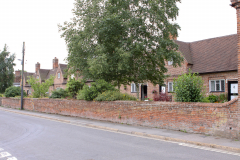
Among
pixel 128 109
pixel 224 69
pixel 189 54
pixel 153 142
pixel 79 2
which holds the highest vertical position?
pixel 79 2

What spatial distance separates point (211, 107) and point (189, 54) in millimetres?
17908

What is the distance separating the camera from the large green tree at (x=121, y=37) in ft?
49.3

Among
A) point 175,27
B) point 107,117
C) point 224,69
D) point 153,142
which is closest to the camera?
point 153,142

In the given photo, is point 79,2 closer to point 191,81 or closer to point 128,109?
point 128,109

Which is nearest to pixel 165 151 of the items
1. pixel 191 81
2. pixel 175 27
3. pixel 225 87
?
pixel 191 81

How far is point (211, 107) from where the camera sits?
31.1 ft

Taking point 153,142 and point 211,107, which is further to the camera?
point 211,107

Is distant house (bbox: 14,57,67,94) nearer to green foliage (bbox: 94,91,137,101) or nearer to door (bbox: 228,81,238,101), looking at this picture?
green foliage (bbox: 94,91,137,101)

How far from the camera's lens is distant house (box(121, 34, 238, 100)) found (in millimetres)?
20844

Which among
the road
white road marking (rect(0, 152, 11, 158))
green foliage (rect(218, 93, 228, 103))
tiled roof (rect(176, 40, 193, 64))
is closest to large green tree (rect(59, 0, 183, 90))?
the road

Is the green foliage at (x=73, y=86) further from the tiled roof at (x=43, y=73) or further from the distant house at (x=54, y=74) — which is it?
the tiled roof at (x=43, y=73)

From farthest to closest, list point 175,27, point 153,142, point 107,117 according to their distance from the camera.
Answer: point 175,27 < point 107,117 < point 153,142

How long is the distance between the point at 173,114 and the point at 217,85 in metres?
13.7

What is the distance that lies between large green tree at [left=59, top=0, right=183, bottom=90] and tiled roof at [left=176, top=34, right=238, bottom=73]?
7.49 meters
